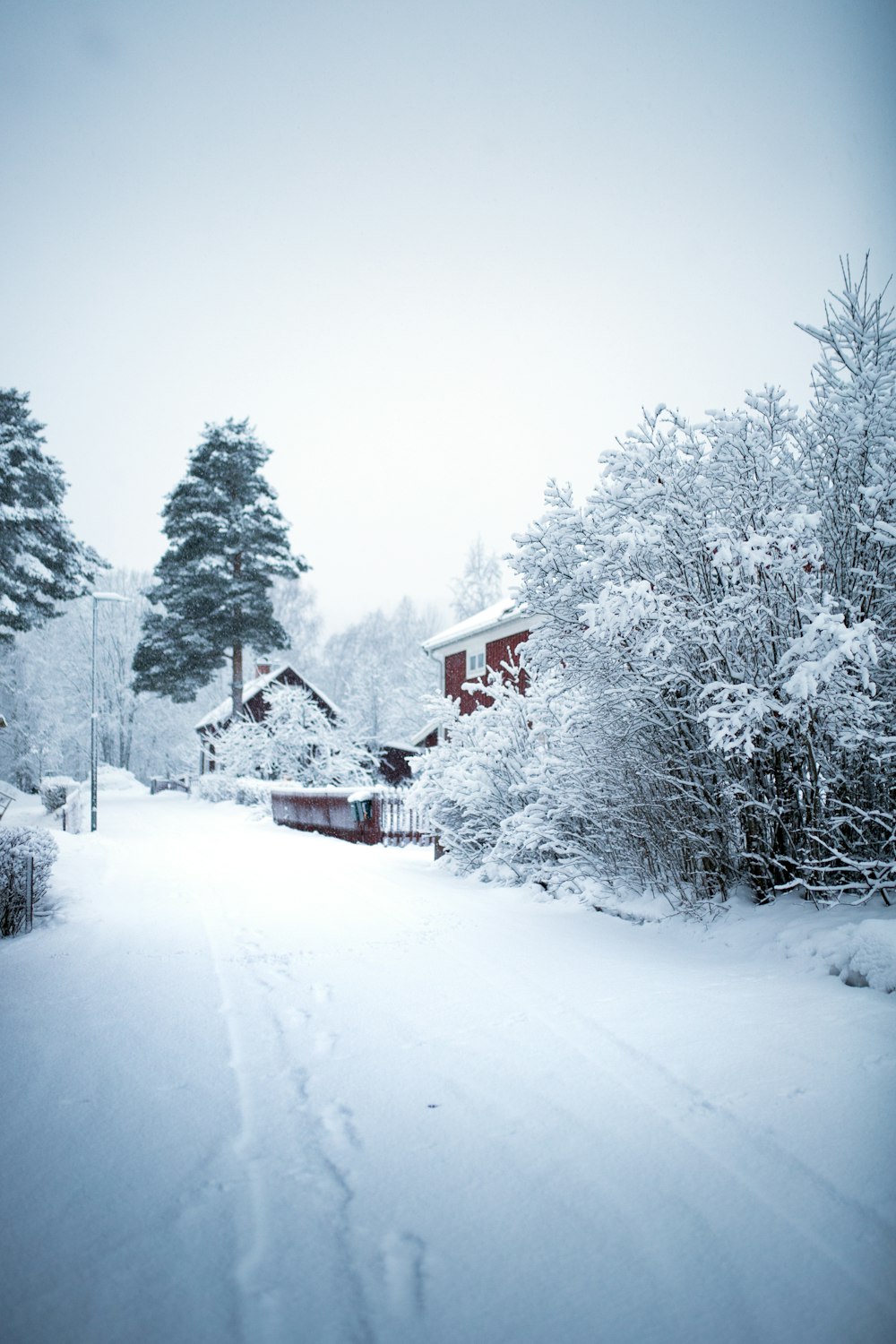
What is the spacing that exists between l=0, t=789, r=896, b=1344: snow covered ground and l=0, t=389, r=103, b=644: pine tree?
750 inches

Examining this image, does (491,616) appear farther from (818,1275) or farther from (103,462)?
(103,462)

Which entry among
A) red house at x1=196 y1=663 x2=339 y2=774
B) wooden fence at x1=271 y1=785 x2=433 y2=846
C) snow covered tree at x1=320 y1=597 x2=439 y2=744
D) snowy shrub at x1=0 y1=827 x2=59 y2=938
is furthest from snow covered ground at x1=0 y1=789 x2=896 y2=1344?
red house at x1=196 y1=663 x2=339 y2=774

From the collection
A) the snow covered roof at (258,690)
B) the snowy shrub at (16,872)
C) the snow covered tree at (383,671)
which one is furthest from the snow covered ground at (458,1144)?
the snow covered roof at (258,690)

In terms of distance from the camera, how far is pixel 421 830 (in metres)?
15.0

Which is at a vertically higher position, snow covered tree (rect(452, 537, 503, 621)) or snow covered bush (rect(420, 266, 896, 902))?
snow covered tree (rect(452, 537, 503, 621))

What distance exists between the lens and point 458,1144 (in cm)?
268

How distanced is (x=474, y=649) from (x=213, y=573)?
13649mm

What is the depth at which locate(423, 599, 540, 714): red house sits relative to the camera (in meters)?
21.8

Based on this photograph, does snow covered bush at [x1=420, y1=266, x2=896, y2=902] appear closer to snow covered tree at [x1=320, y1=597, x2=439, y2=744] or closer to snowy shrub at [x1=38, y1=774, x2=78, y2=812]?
snowy shrub at [x1=38, y1=774, x2=78, y2=812]

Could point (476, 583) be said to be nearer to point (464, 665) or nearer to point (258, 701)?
point (258, 701)

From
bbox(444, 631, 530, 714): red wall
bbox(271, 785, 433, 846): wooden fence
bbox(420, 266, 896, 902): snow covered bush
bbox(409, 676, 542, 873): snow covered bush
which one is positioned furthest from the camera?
bbox(444, 631, 530, 714): red wall

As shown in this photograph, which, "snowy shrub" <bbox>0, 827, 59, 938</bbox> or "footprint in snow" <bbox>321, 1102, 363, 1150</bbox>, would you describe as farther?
"snowy shrub" <bbox>0, 827, 59, 938</bbox>

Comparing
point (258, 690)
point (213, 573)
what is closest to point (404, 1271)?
point (213, 573)

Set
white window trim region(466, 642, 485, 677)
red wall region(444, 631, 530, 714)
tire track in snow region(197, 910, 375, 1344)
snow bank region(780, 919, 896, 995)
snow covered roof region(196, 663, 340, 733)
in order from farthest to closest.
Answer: snow covered roof region(196, 663, 340, 733) → white window trim region(466, 642, 485, 677) → red wall region(444, 631, 530, 714) → snow bank region(780, 919, 896, 995) → tire track in snow region(197, 910, 375, 1344)
